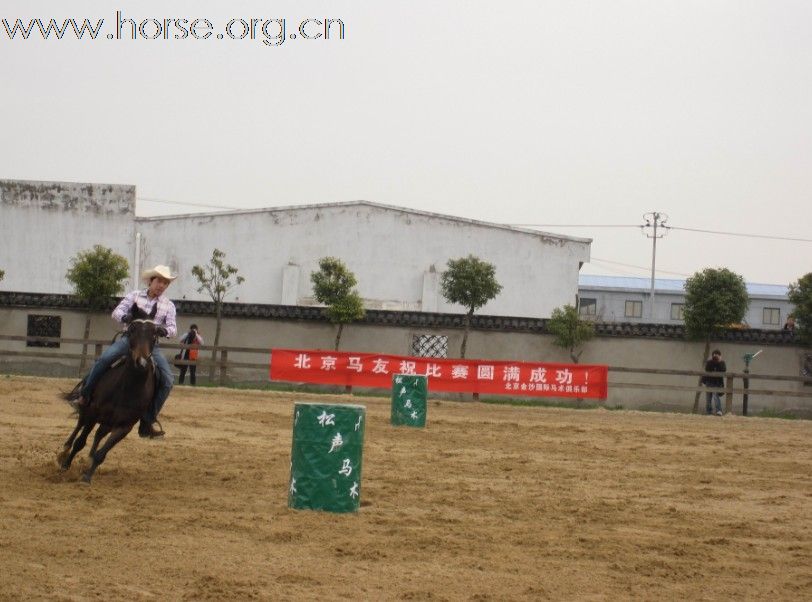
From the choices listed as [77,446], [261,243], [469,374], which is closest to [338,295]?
→ [469,374]

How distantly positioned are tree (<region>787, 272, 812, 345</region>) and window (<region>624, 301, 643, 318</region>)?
47.2 metres

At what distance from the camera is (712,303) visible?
118 ft

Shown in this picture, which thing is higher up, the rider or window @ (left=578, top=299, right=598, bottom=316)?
window @ (left=578, top=299, right=598, bottom=316)

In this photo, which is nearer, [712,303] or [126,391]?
[126,391]

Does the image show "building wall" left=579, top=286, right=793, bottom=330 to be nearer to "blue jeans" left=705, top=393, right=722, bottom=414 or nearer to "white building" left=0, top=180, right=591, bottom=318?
"white building" left=0, top=180, right=591, bottom=318

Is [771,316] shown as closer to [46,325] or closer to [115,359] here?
[46,325]

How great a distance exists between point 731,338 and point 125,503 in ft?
99.6

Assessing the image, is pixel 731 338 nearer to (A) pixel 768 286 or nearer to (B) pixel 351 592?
(B) pixel 351 592

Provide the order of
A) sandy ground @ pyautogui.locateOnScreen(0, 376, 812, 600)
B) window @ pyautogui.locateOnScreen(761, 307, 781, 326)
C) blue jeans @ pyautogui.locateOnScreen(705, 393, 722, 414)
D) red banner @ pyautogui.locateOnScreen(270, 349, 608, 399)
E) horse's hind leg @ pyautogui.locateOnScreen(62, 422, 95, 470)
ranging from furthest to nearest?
window @ pyautogui.locateOnScreen(761, 307, 781, 326) < blue jeans @ pyautogui.locateOnScreen(705, 393, 722, 414) < red banner @ pyautogui.locateOnScreen(270, 349, 608, 399) < horse's hind leg @ pyautogui.locateOnScreen(62, 422, 95, 470) < sandy ground @ pyautogui.locateOnScreen(0, 376, 812, 600)

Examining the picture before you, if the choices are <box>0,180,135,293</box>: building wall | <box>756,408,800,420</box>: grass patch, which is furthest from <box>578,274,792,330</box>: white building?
<box>756,408,800,420</box>: grass patch

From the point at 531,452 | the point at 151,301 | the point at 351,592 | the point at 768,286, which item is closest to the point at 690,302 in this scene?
the point at 531,452

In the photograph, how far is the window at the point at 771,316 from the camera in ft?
266

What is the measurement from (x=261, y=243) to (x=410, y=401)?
95.2ft

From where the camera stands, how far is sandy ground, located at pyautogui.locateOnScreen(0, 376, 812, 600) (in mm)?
7039
